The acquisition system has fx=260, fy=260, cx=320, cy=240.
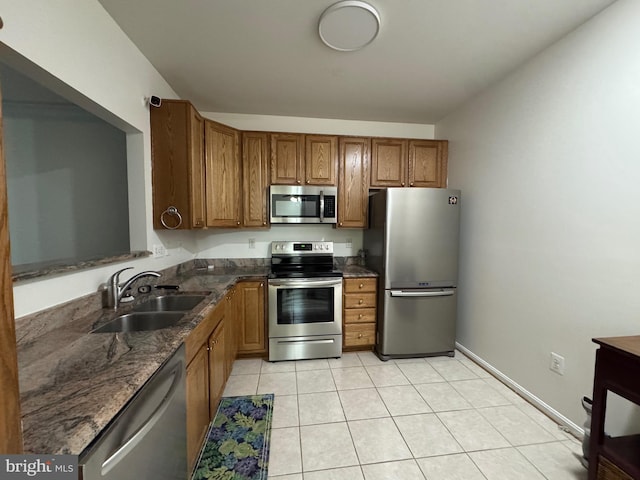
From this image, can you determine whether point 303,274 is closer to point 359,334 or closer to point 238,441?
point 359,334

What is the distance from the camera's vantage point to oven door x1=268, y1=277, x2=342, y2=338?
2.62m

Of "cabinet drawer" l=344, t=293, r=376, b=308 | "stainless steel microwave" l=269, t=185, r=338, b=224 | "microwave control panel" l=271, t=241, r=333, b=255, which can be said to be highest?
Answer: "stainless steel microwave" l=269, t=185, r=338, b=224

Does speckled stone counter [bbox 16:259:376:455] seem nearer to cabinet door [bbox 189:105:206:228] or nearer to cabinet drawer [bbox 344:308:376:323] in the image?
cabinet door [bbox 189:105:206:228]

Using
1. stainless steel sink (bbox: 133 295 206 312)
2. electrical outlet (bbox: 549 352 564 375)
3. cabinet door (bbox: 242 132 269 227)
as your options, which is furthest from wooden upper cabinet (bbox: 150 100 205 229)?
electrical outlet (bbox: 549 352 564 375)

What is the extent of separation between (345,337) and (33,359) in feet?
7.65

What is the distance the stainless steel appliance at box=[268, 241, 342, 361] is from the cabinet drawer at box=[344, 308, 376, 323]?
108 millimetres

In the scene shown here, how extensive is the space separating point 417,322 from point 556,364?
3.51 feet

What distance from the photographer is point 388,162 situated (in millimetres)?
3045

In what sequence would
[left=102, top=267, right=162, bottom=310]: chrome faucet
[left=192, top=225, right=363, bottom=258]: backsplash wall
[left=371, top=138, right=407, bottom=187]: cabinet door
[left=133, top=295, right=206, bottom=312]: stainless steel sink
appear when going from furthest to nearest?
[left=192, top=225, right=363, bottom=258]: backsplash wall
[left=371, top=138, right=407, bottom=187]: cabinet door
[left=133, top=295, right=206, bottom=312]: stainless steel sink
[left=102, top=267, right=162, bottom=310]: chrome faucet

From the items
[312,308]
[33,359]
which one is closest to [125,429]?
[33,359]

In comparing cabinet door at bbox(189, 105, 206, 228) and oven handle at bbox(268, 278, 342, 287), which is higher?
cabinet door at bbox(189, 105, 206, 228)

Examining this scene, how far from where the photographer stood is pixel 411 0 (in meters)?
1.48

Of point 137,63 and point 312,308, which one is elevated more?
point 137,63

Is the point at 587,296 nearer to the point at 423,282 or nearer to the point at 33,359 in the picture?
the point at 423,282
